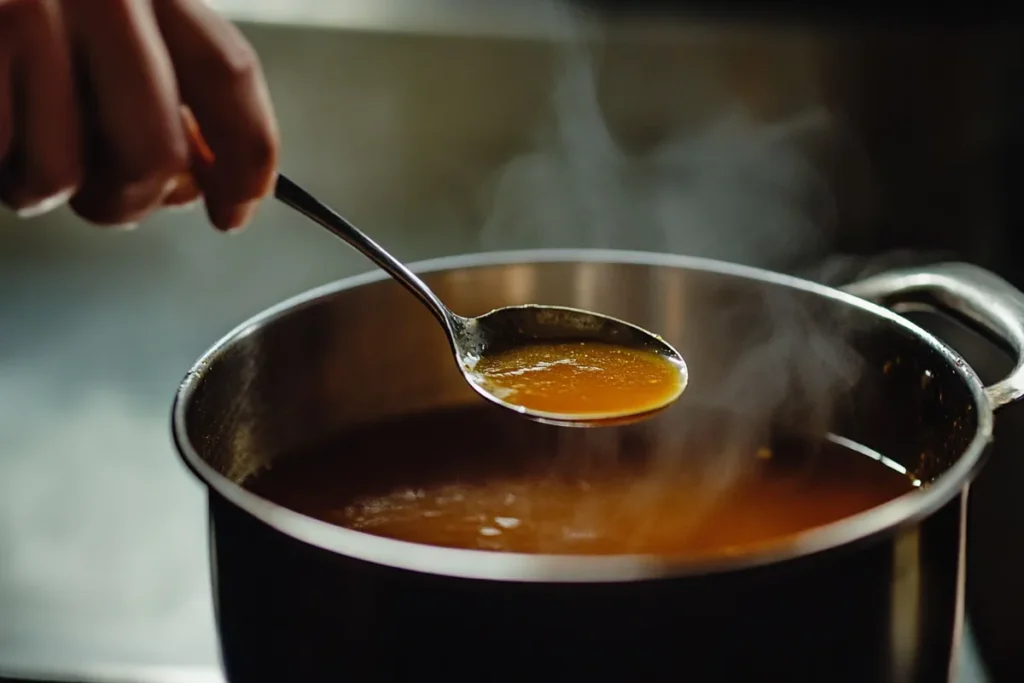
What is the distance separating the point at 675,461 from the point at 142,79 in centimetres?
37

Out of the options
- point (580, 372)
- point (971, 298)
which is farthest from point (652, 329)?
point (971, 298)

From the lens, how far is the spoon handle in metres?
0.54

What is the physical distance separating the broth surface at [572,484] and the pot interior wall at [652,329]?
17mm

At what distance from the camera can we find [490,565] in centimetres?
32

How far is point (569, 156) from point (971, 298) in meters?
0.65

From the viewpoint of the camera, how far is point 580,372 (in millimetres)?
592

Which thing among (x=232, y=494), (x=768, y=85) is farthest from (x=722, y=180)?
(x=232, y=494)

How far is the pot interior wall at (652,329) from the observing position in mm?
576

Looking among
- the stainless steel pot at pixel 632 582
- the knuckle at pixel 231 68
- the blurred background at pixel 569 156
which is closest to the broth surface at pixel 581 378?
the stainless steel pot at pixel 632 582

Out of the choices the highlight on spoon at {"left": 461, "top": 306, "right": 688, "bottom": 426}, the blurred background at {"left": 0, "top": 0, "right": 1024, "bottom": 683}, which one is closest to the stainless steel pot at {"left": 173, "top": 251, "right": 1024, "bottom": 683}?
the highlight on spoon at {"left": 461, "top": 306, "right": 688, "bottom": 426}

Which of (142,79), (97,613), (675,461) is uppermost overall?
(142,79)

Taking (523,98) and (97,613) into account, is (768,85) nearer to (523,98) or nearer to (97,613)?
(523,98)

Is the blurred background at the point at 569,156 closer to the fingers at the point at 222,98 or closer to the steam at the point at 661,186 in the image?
the steam at the point at 661,186

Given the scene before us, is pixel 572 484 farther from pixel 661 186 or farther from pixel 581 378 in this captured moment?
pixel 661 186
